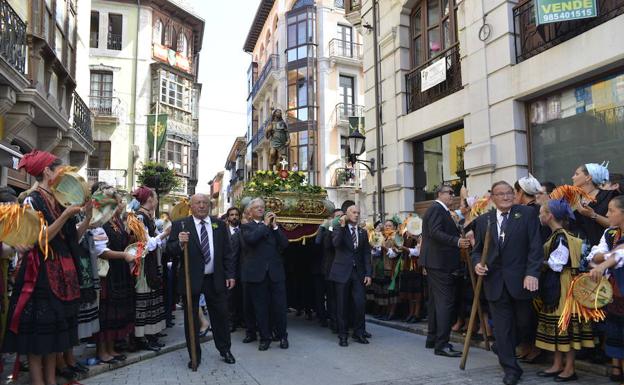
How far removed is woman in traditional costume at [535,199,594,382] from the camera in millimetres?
5035

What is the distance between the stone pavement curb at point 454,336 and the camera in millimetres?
5176

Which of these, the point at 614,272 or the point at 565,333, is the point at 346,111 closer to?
the point at 565,333

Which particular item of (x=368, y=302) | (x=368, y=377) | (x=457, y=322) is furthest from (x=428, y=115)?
(x=368, y=377)

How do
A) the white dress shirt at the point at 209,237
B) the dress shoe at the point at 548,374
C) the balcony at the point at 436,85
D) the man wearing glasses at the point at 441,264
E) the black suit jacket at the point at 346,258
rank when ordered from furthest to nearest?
the balcony at the point at 436,85
the black suit jacket at the point at 346,258
the man wearing glasses at the point at 441,264
the white dress shirt at the point at 209,237
the dress shoe at the point at 548,374

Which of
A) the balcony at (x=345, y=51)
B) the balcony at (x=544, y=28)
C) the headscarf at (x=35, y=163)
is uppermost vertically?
the balcony at (x=345, y=51)

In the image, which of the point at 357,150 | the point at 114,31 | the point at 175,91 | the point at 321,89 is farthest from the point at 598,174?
the point at 114,31

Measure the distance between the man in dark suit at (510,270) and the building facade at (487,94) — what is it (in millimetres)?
3801

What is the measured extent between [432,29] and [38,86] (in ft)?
30.8

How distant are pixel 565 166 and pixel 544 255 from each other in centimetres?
414

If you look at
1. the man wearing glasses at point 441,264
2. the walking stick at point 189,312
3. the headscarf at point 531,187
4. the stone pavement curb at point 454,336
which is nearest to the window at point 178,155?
the stone pavement curb at point 454,336

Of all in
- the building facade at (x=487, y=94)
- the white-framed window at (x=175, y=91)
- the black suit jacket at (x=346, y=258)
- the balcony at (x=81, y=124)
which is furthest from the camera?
the white-framed window at (x=175, y=91)

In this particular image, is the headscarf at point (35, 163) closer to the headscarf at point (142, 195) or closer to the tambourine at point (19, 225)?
the tambourine at point (19, 225)

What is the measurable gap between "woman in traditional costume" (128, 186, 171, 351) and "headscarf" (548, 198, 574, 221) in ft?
14.8

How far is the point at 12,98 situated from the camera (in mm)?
9844
